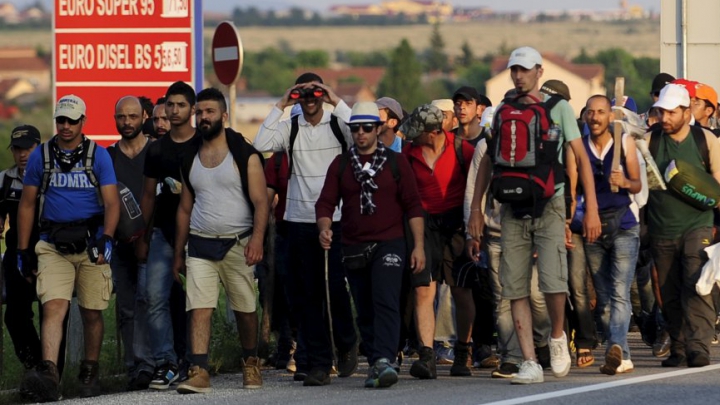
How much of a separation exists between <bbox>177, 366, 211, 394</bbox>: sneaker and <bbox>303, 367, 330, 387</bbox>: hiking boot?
2.31 feet

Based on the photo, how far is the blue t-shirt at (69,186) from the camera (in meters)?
10.7

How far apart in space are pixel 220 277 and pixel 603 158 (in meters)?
2.90

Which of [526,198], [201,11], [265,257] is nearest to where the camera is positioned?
[526,198]

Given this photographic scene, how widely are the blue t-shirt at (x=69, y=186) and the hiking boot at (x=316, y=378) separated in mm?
1873

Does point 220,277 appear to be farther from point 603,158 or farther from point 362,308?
point 603,158

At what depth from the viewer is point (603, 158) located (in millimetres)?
11359

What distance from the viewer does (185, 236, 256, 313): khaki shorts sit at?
10.7 m

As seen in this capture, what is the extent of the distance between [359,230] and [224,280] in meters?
1.04

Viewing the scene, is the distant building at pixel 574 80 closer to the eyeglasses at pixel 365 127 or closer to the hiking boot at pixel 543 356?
the hiking boot at pixel 543 356

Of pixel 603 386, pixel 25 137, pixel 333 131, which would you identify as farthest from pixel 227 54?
pixel 603 386

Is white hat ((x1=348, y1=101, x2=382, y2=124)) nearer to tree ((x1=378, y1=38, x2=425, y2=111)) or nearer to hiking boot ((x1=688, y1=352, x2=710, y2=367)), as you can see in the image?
hiking boot ((x1=688, y1=352, x2=710, y2=367))

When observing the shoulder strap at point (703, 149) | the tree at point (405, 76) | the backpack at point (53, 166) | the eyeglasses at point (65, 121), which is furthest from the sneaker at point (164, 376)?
the tree at point (405, 76)

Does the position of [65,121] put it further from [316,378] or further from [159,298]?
[316,378]

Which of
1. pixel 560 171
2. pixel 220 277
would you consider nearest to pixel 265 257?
pixel 220 277
